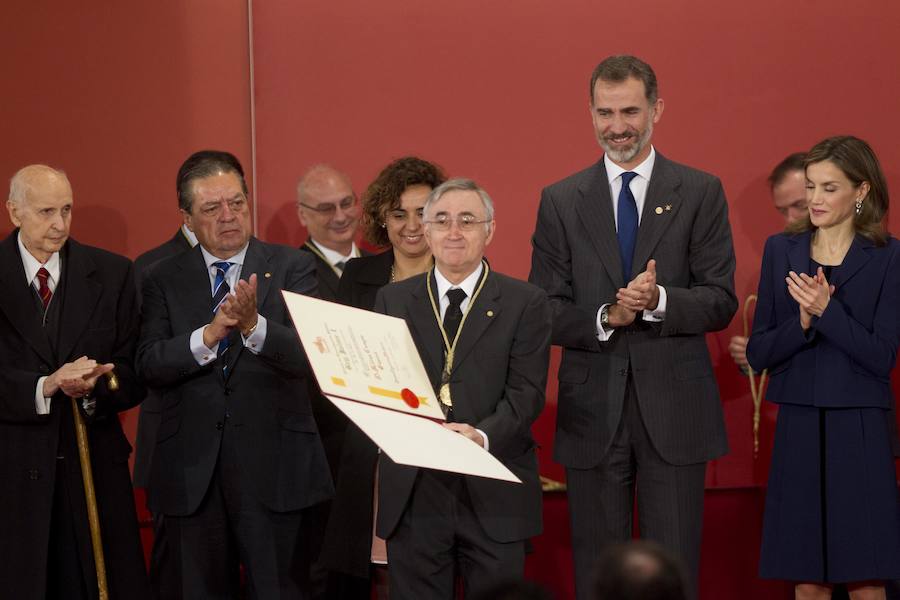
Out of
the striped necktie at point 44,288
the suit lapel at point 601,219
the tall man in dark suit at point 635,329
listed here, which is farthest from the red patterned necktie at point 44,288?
the suit lapel at point 601,219

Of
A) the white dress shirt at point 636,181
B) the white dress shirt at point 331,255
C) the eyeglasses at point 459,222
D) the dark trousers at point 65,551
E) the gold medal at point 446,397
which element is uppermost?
the white dress shirt at point 636,181

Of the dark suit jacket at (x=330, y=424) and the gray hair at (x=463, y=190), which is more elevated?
the gray hair at (x=463, y=190)

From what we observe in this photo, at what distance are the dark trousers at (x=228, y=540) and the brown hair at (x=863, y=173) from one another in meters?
2.08

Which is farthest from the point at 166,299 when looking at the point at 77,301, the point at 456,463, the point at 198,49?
the point at 198,49

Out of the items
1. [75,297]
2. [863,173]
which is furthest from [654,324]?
[75,297]

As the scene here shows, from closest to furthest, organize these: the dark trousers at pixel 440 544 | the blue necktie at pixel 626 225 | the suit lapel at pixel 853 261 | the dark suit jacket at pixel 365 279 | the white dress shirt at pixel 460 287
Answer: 1. the dark trousers at pixel 440 544
2. the white dress shirt at pixel 460 287
3. the blue necktie at pixel 626 225
4. the suit lapel at pixel 853 261
5. the dark suit jacket at pixel 365 279

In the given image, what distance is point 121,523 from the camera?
13.1 ft

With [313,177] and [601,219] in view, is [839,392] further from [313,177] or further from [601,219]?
[313,177]

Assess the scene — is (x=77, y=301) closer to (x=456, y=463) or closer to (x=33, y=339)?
(x=33, y=339)

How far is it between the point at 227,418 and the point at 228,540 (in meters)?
0.38

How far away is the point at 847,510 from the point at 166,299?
2261mm

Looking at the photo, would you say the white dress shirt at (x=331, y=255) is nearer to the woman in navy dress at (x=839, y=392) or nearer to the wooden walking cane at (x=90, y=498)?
the wooden walking cane at (x=90, y=498)

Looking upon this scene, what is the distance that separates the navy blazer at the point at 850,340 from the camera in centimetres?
398

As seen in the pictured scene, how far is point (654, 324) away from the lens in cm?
374
